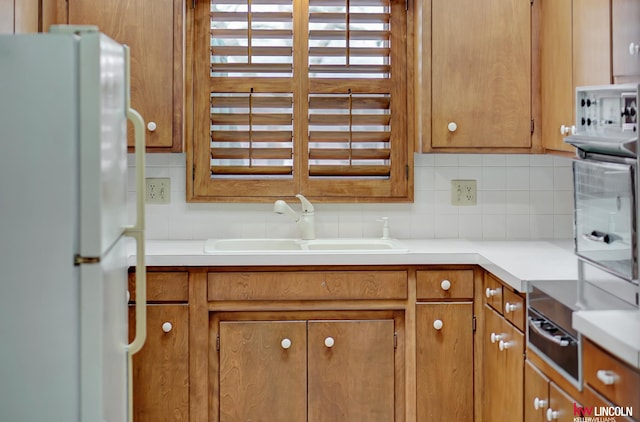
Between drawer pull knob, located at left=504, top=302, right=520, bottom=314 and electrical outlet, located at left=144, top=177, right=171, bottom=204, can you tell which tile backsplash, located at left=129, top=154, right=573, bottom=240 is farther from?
drawer pull knob, located at left=504, top=302, right=520, bottom=314

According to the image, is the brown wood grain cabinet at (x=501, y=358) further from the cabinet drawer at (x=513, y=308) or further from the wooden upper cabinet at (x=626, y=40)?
the wooden upper cabinet at (x=626, y=40)

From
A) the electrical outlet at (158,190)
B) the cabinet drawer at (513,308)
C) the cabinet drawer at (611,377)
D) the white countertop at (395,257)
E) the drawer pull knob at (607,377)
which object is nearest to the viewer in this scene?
the cabinet drawer at (611,377)

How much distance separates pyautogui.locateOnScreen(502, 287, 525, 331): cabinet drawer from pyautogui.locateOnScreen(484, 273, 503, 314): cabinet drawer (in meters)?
0.06

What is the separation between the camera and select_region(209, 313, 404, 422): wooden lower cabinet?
10.6ft

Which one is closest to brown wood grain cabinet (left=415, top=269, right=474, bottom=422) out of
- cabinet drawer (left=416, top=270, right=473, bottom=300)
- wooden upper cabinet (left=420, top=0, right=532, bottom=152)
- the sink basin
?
cabinet drawer (left=416, top=270, right=473, bottom=300)

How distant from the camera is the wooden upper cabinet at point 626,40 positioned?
7.81ft

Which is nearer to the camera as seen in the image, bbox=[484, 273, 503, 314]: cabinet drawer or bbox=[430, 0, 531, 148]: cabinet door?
bbox=[484, 273, 503, 314]: cabinet drawer

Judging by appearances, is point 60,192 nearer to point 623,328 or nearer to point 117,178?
point 117,178

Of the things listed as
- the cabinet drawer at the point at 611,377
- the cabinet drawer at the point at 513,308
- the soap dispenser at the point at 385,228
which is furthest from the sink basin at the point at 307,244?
the cabinet drawer at the point at 611,377

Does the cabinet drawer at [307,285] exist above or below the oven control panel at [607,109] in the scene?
below

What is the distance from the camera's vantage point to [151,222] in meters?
3.70

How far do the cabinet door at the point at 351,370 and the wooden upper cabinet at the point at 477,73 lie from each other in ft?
2.74

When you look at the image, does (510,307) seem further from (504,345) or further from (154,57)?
(154,57)

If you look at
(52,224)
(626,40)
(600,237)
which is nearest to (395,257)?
(600,237)
